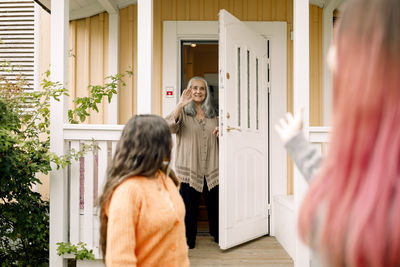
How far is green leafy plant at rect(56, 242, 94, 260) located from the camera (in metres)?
3.31

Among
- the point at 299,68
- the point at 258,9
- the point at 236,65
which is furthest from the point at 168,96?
the point at 299,68

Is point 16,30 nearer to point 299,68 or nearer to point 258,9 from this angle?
point 258,9

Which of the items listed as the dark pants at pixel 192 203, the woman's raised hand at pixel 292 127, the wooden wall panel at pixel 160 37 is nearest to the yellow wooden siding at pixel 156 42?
the wooden wall panel at pixel 160 37

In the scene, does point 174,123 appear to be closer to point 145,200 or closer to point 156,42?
point 156,42

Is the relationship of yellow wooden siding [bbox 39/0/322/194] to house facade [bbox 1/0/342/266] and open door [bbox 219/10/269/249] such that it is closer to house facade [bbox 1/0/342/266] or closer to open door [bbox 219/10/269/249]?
house facade [bbox 1/0/342/266]

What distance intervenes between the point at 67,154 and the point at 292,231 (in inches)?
83.3

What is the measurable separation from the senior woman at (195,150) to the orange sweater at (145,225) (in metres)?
2.38

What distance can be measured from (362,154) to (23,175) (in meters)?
3.06

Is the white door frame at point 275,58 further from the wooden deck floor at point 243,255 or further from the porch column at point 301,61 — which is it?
the porch column at point 301,61

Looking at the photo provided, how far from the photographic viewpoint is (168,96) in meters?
4.72

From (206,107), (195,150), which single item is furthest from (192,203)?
(206,107)

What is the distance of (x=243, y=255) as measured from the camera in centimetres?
393

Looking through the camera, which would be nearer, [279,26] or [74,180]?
[74,180]

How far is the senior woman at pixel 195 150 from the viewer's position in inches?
164
